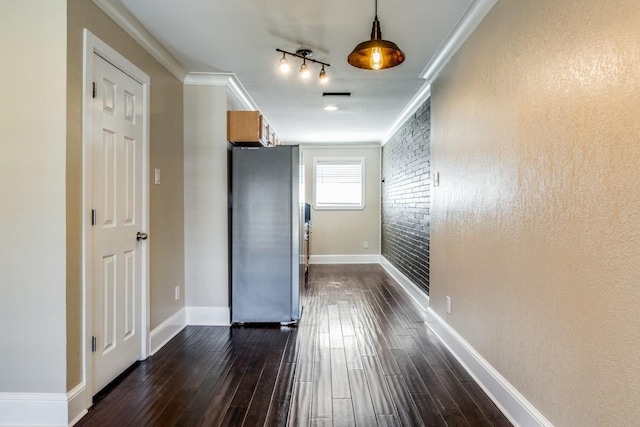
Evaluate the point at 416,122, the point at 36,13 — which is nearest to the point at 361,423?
the point at 36,13

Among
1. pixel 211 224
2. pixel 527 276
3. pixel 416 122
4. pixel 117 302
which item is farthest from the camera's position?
pixel 416 122

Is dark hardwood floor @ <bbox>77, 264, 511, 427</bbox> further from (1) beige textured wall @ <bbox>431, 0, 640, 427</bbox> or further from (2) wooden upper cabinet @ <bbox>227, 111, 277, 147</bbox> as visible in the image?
(2) wooden upper cabinet @ <bbox>227, 111, 277, 147</bbox>

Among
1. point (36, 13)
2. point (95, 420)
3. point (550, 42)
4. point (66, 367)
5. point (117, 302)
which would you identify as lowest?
point (95, 420)

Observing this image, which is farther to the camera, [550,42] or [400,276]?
[400,276]

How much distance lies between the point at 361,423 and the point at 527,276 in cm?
113

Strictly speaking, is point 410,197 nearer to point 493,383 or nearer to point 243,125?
point 243,125

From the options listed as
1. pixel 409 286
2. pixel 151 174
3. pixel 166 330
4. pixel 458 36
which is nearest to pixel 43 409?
pixel 166 330

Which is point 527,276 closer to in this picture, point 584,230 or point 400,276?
point 584,230

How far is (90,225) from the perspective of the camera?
213cm

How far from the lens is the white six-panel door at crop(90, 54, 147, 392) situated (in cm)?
222

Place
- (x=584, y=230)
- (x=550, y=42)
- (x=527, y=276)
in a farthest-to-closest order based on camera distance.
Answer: (x=527, y=276), (x=550, y=42), (x=584, y=230)

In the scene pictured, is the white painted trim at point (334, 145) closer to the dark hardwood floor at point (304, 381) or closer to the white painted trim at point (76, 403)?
the dark hardwood floor at point (304, 381)

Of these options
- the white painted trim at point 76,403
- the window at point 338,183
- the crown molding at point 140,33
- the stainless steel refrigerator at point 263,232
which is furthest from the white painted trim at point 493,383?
the window at point 338,183

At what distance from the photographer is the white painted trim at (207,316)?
362cm
